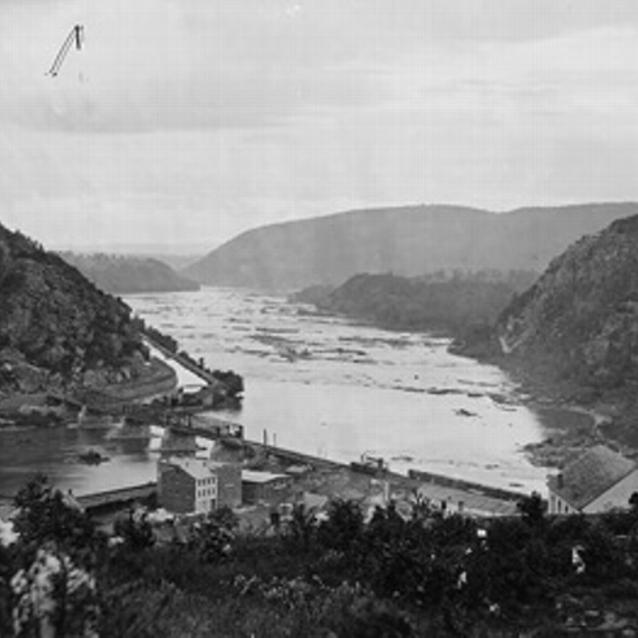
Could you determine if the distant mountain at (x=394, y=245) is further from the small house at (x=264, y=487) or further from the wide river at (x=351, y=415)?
the small house at (x=264, y=487)

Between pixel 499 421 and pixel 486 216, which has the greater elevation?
pixel 486 216

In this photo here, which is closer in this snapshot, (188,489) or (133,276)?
(188,489)

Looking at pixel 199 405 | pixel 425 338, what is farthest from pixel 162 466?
pixel 425 338

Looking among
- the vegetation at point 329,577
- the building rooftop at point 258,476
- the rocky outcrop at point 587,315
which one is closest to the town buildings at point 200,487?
the building rooftop at point 258,476

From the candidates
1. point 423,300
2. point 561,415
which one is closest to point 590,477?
point 561,415

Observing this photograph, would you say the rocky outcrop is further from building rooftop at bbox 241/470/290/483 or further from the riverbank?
building rooftop at bbox 241/470/290/483

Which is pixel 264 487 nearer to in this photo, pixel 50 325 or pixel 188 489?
pixel 188 489

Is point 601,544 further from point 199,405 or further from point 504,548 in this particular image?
point 199,405
